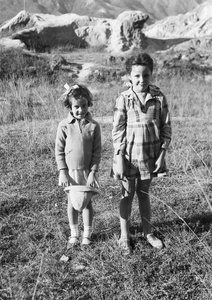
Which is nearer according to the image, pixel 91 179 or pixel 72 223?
pixel 91 179

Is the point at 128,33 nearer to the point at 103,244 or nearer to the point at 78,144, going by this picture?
the point at 78,144

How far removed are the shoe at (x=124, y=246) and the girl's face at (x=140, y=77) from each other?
1162mm

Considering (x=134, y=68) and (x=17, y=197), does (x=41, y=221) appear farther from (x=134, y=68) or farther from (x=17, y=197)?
(x=134, y=68)

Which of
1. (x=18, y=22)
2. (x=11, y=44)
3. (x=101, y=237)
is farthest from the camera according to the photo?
(x=18, y=22)

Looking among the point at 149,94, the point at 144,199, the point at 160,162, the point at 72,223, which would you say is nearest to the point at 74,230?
the point at 72,223

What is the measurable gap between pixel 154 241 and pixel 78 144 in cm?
99

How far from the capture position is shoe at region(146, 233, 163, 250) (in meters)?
2.57

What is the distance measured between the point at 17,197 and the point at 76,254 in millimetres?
1205

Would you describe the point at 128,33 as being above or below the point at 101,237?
above

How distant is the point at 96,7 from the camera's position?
90.2 m

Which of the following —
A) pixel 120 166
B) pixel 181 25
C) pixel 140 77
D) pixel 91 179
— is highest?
pixel 181 25

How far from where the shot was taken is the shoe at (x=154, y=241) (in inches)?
101

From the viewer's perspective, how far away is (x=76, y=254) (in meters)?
2.50

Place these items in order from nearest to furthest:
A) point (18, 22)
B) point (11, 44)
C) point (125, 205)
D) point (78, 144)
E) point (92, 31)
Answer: point (78, 144), point (125, 205), point (11, 44), point (92, 31), point (18, 22)
